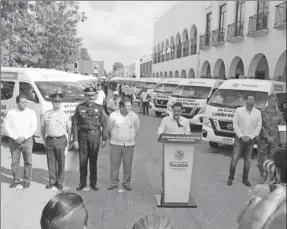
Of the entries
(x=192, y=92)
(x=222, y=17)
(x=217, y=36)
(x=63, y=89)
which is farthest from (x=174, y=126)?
(x=222, y=17)

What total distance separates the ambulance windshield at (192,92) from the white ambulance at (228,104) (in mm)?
3584

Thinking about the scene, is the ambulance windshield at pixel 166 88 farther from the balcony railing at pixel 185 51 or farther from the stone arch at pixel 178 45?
the stone arch at pixel 178 45

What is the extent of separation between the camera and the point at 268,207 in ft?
6.56

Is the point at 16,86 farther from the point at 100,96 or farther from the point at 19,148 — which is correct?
the point at 19,148

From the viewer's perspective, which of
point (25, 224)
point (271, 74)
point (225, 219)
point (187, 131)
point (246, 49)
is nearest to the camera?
point (25, 224)

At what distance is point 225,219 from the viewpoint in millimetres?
5461

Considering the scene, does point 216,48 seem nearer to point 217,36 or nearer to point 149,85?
point 217,36

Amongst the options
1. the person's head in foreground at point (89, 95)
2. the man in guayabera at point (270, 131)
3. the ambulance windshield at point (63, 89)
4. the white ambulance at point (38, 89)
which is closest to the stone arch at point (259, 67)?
the ambulance windshield at point (63, 89)

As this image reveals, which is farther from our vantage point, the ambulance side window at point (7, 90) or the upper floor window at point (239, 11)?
the upper floor window at point (239, 11)

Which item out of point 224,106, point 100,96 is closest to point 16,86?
point 100,96

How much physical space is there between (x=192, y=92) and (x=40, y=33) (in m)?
9.21

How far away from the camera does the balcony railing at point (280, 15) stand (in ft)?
54.5

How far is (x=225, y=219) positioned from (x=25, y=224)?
2.82 m

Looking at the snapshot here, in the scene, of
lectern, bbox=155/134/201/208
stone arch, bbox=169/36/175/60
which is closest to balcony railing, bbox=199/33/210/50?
stone arch, bbox=169/36/175/60
